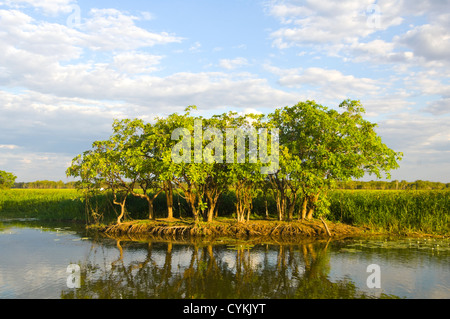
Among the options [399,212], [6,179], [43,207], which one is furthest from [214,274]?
[6,179]

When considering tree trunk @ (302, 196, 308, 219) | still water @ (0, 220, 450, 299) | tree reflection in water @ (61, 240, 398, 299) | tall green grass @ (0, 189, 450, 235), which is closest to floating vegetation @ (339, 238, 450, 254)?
still water @ (0, 220, 450, 299)

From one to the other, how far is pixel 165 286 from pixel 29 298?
12.4 ft

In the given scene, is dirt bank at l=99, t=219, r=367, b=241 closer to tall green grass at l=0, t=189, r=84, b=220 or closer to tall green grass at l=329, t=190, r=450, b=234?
tall green grass at l=329, t=190, r=450, b=234

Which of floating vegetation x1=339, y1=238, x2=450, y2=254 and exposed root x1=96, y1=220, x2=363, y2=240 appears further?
exposed root x1=96, y1=220, x2=363, y2=240

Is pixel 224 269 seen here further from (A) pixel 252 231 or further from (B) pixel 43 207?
(B) pixel 43 207

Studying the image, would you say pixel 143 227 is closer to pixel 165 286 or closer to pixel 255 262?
pixel 255 262

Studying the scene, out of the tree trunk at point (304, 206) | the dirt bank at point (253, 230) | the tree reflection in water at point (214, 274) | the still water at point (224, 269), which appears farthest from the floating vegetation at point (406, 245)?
the tree trunk at point (304, 206)

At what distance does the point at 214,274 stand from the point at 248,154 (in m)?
8.59

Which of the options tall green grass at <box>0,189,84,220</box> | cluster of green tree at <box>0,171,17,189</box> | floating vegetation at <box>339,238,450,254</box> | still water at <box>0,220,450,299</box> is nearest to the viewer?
still water at <box>0,220,450,299</box>

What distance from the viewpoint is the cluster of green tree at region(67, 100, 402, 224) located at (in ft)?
65.3

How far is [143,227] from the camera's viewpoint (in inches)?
907

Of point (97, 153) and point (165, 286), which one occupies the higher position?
point (97, 153)

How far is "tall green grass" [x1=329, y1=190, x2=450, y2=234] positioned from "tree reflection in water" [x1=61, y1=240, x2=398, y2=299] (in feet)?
22.2
